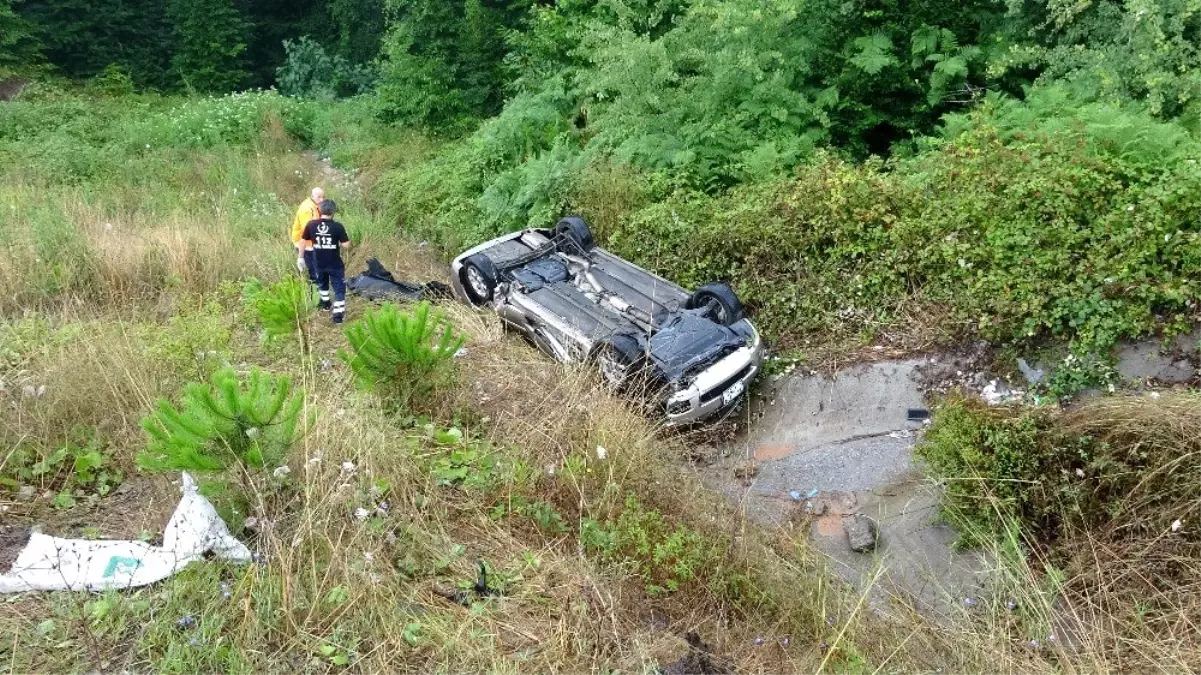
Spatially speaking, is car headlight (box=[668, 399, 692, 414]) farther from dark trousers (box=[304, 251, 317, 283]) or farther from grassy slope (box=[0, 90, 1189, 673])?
dark trousers (box=[304, 251, 317, 283])

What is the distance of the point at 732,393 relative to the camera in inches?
253

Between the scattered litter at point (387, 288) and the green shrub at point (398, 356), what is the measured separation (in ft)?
11.4

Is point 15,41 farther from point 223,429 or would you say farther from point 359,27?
point 223,429

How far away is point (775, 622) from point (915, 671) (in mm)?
682

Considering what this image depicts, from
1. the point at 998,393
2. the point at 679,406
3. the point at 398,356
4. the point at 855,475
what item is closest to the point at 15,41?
the point at 398,356

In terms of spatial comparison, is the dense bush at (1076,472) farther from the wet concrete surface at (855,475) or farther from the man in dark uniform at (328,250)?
the man in dark uniform at (328,250)

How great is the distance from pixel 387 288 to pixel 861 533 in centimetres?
557

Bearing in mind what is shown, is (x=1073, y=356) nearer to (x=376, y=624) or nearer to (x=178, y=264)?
(x=376, y=624)

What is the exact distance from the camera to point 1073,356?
19.1 ft

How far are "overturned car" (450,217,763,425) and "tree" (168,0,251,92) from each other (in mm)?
18364

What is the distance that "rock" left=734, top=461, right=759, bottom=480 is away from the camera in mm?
6094

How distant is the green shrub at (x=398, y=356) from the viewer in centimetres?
474

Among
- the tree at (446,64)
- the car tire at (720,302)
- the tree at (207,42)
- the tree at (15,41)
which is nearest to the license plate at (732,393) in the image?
the car tire at (720,302)

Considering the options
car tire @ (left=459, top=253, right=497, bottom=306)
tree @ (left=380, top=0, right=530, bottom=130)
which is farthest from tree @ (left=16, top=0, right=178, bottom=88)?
car tire @ (left=459, top=253, right=497, bottom=306)
